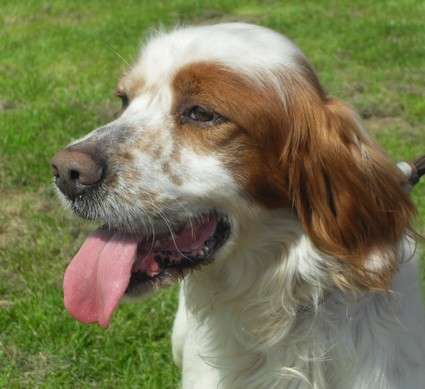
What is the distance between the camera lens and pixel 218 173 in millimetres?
2639

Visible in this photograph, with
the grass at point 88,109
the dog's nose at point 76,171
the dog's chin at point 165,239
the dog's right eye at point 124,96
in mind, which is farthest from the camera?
the grass at point 88,109

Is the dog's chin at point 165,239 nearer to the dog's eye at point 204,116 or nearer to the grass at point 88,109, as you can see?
the dog's eye at point 204,116

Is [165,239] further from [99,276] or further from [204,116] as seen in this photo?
[204,116]

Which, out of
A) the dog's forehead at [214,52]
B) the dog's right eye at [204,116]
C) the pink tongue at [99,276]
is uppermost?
the dog's forehead at [214,52]

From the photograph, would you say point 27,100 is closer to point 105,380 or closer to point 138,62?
point 105,380

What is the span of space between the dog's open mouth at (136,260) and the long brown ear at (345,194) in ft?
1.02

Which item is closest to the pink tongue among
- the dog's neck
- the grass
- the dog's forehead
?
the dog's neck

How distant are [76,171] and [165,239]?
393 mm

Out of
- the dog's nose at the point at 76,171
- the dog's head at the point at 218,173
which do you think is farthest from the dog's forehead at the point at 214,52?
the dog's nose at the point at 76,171

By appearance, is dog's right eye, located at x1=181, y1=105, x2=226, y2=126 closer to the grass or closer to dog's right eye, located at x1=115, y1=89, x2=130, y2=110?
dog's right eye, located at x1=115, y1=89, x2=130, y2=110

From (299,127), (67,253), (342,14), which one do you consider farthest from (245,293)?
(342,14)

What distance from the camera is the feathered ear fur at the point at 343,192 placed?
273 centimetres

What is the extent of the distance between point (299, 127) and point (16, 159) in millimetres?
3426

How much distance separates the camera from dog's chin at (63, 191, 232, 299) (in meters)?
2.71
